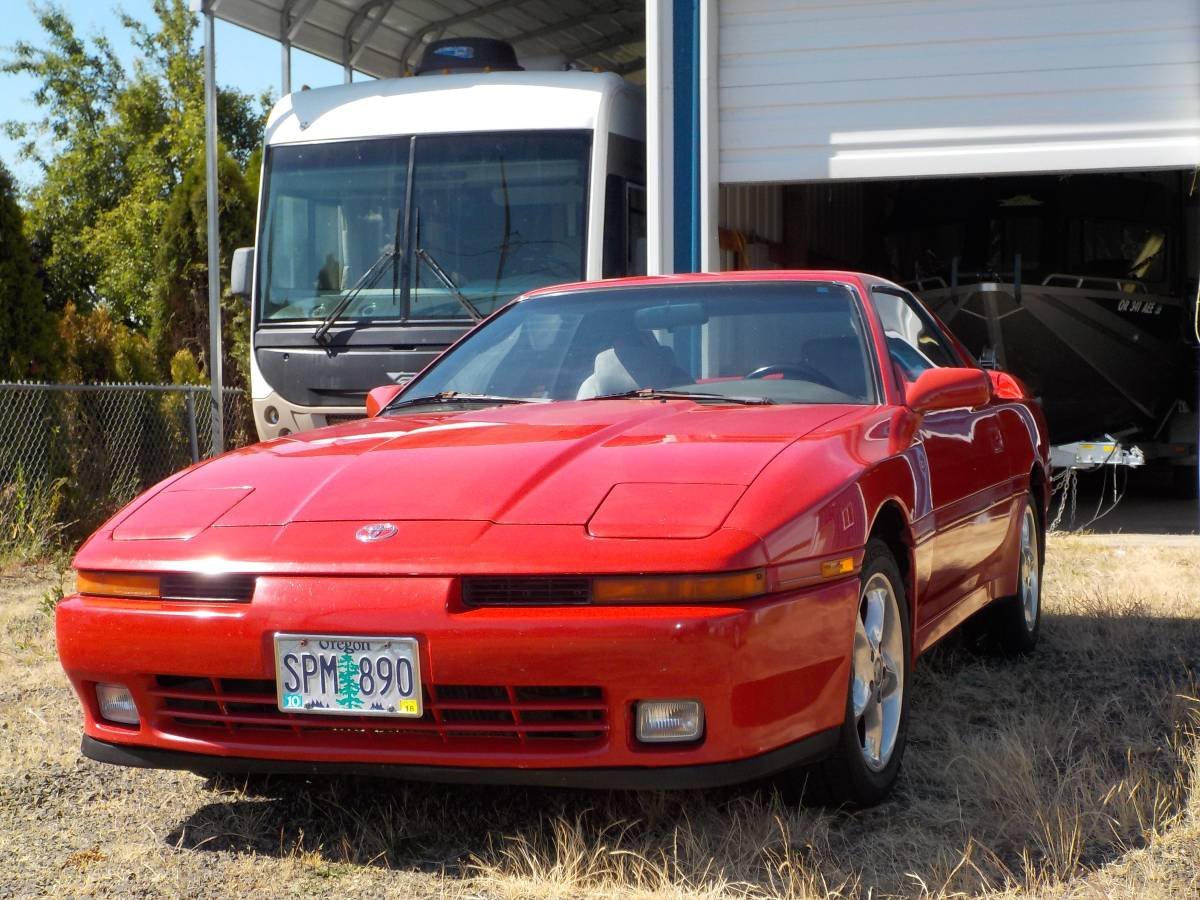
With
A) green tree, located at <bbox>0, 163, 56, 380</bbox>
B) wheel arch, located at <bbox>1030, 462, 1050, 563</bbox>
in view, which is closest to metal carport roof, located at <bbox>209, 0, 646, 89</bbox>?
green tree, located at <bbox>0, 163, 56, 380</bbox>

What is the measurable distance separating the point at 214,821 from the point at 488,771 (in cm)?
97

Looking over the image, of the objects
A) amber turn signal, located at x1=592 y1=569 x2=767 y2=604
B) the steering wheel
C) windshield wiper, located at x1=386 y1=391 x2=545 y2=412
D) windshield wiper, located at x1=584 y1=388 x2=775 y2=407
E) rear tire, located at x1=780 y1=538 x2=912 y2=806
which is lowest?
rear tire, located at x1=780 y1=538 x2=912 y2=806

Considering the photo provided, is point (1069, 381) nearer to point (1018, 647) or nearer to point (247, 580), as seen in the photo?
point (1018, 647)

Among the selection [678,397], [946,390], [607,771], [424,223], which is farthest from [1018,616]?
[424,223]

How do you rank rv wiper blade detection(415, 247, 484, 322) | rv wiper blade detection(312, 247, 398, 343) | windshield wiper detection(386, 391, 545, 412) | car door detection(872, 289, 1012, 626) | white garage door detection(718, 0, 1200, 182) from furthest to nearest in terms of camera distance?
rv wiper blade detection(312, 247, 398, 343) < rv wiper blade detection(415, 247, 484, 322) < white garage door detection(718, 0, 1200, 182) < windshield wiper detection(386, 391, 545, 412) < car door detection(872, 289, 1012, 626)

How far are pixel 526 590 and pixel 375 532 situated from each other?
0.40 meters

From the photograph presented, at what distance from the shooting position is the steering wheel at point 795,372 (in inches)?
168

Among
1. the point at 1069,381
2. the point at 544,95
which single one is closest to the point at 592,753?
the point at 544,95

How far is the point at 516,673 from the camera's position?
2.95m

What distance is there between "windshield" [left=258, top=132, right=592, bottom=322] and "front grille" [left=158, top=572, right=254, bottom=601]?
20.5 ft

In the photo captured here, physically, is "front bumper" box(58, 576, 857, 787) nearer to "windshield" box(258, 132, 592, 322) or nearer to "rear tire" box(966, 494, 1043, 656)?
"rear tire" box(966, 494, 1043, 656)

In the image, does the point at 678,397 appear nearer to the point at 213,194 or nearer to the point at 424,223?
the point at 424,223

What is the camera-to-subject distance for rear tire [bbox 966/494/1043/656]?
5.39 meters

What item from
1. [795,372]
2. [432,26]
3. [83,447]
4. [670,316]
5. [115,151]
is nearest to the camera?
[795,372]
